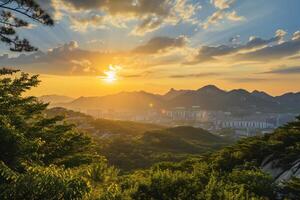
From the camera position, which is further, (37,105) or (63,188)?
(37,105)

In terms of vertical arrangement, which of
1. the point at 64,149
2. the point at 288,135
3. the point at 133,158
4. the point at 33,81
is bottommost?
the point at 133,158

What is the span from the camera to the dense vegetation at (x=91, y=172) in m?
12.3

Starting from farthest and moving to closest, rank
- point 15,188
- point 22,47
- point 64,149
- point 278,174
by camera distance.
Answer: point 64,149
point 22,47
point 278,174
point 15,188

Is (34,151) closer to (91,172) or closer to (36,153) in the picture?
(36,153)

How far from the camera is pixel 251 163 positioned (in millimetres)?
26641

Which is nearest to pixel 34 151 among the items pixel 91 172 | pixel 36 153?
pixel 36 153

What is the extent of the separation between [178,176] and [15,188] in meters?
9.49

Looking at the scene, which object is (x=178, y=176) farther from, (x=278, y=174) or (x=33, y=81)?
(x=33, y=81)

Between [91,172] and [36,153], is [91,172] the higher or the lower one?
the lower one

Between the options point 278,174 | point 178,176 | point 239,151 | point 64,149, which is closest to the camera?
point 178,176

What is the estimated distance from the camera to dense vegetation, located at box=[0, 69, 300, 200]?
12312 mm

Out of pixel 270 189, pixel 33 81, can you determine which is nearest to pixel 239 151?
pixel 270 189

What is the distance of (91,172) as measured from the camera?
22672 mm

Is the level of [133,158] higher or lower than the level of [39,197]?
lower
